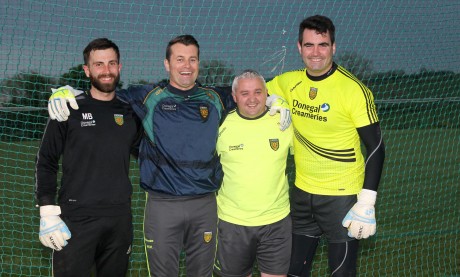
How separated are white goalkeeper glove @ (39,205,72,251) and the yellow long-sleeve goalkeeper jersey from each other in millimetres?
1517

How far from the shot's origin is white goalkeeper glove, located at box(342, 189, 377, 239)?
3004 mm

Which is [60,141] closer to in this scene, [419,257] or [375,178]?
[375,178]

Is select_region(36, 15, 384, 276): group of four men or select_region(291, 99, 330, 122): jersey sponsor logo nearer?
select_region(36, 15, 384, 276): group of four men

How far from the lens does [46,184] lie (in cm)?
289

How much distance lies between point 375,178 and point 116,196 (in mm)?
1547

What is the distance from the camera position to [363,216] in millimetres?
3002

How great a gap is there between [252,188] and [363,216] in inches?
27.0

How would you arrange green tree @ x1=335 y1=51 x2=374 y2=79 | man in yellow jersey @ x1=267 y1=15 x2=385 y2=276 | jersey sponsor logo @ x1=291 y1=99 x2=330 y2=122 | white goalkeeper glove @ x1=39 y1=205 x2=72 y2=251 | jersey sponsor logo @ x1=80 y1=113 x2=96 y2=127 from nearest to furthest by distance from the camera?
white goalkeeper glove @ x1=39 y1=205 x2=72 y2=251
jersey sponsor logo @ x1=80 y1=113 x2=96 y2=127
man in yellow jersey @ x1=267 y1=15 x2=385 y2=276
jersey sponsor logo @ x1=291 y1=99 x2=330 y2=122
green tree @ x1=335 y1=51 x2=374 y2=79

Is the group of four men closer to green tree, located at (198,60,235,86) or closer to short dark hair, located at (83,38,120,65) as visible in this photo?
Result: short dark hair, located at (83,38,120,65)

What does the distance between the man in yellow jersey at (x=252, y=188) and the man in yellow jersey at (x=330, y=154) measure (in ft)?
0.47

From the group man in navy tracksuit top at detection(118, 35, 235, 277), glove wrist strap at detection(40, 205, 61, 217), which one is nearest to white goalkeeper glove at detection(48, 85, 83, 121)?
man in navy tracksuit top at detection(118, 35, 235, 277)

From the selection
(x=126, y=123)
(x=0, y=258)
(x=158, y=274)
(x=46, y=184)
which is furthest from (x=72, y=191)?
(x=0, y=258)

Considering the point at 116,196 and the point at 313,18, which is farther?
the point at 313,18

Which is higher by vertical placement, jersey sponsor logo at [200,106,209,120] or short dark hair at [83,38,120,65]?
short dark hair at [83,38,120,65]
